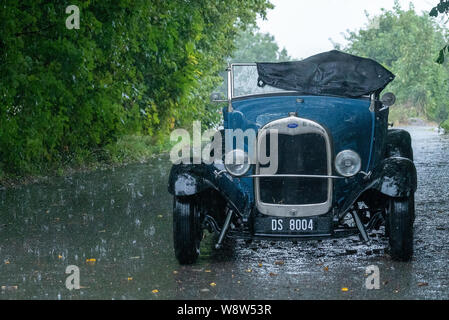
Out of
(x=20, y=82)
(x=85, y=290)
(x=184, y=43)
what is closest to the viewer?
(x=85, y=290)

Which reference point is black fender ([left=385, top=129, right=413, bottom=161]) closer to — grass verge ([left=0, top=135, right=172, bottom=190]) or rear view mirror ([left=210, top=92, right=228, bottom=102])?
rear view mirror ([left=210, top=92, right=228, bottom=102])

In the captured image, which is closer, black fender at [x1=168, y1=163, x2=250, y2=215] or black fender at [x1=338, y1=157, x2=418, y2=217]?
black fender at [x1=338, y1=157, x2=418, y2=217]

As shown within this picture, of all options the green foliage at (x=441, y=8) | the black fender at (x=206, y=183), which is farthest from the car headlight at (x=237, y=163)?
the green foliage at (x=441, y=8)

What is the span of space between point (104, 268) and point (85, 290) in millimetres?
924

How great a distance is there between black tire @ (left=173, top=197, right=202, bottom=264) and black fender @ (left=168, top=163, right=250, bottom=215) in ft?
0.41

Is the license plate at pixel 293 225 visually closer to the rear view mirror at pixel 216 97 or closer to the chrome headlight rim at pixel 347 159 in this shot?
the chrome headlight rim at pixel 347 159

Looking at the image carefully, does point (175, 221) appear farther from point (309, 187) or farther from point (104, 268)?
point (309, 187)

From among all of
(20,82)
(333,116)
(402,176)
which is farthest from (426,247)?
(20,82)

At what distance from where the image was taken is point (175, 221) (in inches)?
288

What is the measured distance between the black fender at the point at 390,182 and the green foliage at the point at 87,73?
6.82 metres

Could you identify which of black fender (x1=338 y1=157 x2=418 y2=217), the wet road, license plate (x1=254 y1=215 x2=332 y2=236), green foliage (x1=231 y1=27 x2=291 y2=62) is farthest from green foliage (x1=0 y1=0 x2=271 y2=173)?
green foliage (x1=231 y1=27 x2=291 y2=62)

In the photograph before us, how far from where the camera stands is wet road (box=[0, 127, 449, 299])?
6.31 m

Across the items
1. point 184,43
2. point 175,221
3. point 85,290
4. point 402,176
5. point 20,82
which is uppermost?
point 184,43

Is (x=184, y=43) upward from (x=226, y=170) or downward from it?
upward
